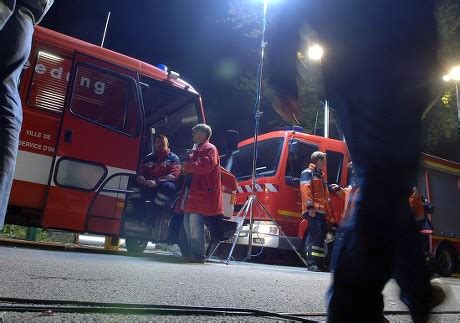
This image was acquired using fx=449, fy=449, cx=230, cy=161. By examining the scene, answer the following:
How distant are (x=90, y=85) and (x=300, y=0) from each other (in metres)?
5.14

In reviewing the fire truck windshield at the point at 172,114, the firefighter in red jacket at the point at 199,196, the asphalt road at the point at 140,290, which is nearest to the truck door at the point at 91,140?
the fire truck windshield at the point at 172,114

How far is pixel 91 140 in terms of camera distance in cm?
602

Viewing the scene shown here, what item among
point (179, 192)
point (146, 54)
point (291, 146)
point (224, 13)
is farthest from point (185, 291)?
point (146, 54)

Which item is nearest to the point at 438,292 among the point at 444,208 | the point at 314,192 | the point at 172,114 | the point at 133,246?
the point at 314,192

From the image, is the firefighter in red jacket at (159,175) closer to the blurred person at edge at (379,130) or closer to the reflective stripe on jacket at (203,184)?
the reflective stripe on jacket at (203,184)

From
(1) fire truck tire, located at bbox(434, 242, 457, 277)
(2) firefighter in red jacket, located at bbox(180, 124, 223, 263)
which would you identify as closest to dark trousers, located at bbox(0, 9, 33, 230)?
(2) firefighter in red jacket, located at bbox(180, 124, 223, 263)

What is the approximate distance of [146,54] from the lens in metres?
21.6

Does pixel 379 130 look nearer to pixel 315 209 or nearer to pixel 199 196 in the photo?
pixel 199 196

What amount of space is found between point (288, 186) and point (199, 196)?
285cm

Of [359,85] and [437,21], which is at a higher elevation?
[437,21]

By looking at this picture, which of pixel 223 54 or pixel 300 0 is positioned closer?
pixel 300 0

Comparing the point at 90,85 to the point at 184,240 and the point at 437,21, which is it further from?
Result: the point at 437,21

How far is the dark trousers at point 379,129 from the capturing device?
1276mm

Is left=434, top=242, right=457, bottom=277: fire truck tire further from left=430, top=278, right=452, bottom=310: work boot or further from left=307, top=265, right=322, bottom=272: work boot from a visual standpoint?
left=430, top=278, right=452, bottom=310: work boot
